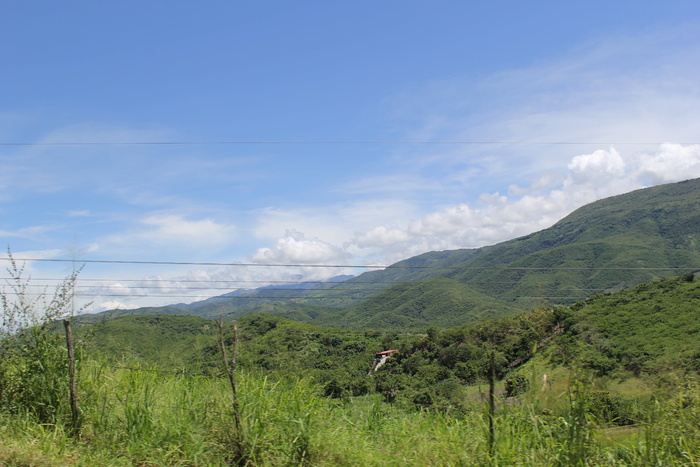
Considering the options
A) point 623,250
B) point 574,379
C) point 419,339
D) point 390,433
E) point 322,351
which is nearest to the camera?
point 574,379

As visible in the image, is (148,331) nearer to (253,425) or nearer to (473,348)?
(473,348)

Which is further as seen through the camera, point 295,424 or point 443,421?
point 443,421

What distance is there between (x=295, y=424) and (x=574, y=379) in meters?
2.72

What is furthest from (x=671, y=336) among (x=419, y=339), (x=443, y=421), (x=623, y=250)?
(x=623, y=250)

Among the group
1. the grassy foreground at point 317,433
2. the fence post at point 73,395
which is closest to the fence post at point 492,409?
the grassy foreground at point 317,433

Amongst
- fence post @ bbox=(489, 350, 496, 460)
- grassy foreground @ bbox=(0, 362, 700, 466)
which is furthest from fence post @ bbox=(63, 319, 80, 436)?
fence post @ bbox=(489, 350, 496, 460)

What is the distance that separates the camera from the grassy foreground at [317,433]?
406 centimetres

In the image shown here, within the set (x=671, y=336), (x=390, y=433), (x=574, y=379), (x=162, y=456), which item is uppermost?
(x=574, y=379)

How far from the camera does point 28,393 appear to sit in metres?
5.39

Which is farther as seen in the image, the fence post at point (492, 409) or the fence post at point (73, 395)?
the fence post at point (73, 395)

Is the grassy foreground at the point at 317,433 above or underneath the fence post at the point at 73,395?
underneath

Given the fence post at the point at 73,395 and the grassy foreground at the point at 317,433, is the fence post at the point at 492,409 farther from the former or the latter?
the fence post at the point at 73,395

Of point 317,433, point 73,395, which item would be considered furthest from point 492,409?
point 73,395

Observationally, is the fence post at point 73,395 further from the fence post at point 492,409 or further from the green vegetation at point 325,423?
the fence post at point 492,409
